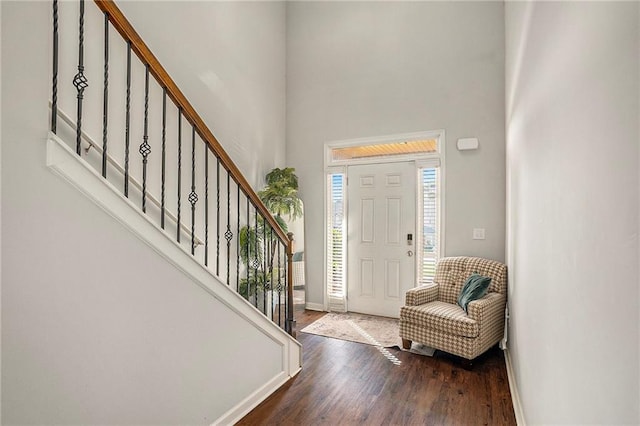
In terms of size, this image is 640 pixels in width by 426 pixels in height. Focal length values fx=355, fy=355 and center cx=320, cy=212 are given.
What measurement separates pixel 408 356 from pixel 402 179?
2.04 m

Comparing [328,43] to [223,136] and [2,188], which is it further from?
[2,188]

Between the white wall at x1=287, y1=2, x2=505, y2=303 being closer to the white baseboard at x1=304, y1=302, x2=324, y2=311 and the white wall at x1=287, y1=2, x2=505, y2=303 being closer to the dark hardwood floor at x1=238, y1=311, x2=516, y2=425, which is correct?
the white baseboard at x1=304, y1=302, x2=324, y2=311

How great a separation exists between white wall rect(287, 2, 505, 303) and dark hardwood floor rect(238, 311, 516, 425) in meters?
1.43

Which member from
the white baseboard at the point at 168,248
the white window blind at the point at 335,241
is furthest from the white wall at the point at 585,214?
the white window blind at the point at 335,241

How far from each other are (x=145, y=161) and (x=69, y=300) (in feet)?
2.42

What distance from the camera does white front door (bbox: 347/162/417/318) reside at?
169 inches

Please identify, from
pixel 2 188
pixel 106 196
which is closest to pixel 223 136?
pixel 106 196

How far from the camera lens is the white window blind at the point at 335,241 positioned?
4664mm

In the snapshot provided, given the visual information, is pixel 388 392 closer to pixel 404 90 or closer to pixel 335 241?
pixel 335 241

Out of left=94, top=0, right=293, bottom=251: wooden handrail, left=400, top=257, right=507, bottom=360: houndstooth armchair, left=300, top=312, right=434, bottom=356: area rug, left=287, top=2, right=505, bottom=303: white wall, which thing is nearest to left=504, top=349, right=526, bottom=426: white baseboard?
left=400, top=257, right=507, bottom=360: houndstooth armchair

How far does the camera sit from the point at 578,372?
3.24 ft

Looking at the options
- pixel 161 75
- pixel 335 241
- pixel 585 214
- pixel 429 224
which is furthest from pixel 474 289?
pixel 161 75

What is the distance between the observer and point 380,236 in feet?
14.6

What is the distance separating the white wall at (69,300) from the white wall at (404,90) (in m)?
3.09
